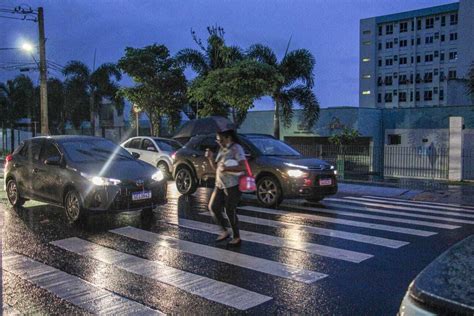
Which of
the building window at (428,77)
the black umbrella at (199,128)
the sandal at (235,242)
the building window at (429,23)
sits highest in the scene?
the building window at (429,23)

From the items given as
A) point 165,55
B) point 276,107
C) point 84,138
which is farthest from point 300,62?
point 84,138

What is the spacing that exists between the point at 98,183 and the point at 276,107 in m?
17.9

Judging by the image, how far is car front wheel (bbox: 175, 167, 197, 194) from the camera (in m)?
13.1

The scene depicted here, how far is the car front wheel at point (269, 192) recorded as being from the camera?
35.7 ft

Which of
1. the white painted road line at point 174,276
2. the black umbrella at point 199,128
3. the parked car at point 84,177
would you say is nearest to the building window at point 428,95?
the black umbrella at point 199,128

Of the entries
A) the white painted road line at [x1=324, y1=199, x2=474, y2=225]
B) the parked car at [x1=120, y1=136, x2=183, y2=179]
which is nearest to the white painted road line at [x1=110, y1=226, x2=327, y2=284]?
the white painted road line at [x1=324, y1=199, x2=474, y2=225]

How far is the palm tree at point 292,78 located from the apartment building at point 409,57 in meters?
60.1

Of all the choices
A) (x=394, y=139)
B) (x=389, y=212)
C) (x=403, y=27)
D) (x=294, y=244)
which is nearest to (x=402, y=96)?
(x=403, y=27)

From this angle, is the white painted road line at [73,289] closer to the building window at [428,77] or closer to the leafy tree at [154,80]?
the leafy tree at [154,80]

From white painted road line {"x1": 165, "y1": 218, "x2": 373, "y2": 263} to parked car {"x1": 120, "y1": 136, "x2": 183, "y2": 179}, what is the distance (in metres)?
8.38

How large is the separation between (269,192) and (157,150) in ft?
24.1

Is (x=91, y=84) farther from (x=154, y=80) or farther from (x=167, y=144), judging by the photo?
(x=167, y=144)

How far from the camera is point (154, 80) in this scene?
2589 cm

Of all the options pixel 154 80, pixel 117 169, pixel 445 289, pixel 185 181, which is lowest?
pixel 185 181
